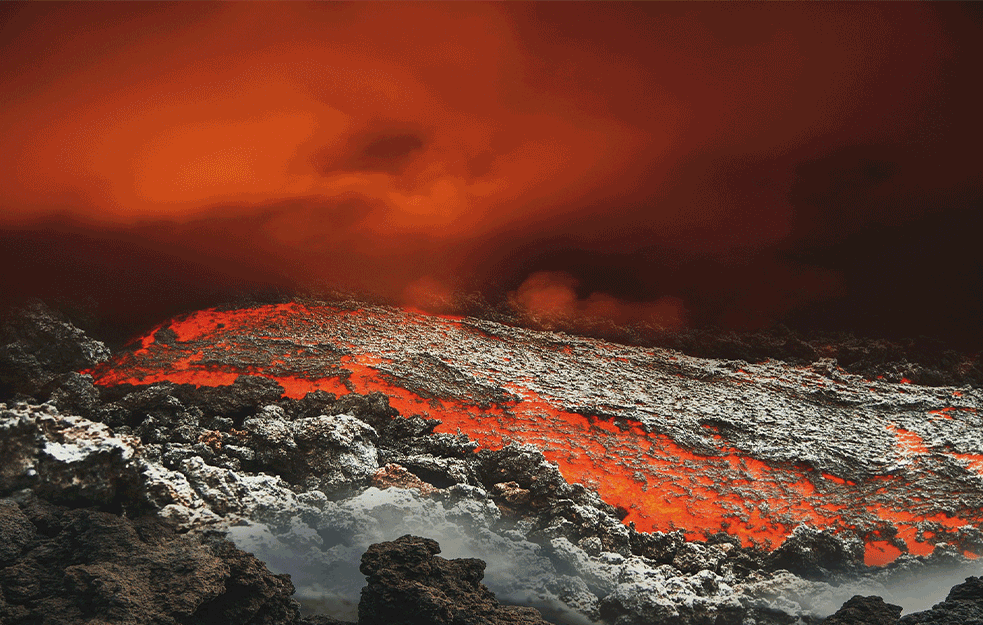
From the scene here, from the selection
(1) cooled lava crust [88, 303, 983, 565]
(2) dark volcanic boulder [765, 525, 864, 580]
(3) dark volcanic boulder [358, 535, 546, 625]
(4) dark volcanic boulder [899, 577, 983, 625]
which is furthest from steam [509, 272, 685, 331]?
(4) dark volcanic boulder [899, 577, 983, 625]

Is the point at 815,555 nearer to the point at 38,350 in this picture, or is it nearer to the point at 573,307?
the point at 573,307

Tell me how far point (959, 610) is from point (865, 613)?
0.44 m

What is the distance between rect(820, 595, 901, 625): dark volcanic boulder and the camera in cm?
371

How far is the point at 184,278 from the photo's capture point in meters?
5.75

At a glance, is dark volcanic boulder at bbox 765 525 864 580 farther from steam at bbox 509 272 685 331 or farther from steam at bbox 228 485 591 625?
steam at bbox 509 272 685 331

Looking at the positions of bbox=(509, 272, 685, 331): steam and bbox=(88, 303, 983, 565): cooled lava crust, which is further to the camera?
bbox=(509, 272, 685, 331): steam

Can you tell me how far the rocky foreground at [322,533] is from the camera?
11.4 ft

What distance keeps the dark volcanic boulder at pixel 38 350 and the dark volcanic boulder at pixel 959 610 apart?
17.4ft

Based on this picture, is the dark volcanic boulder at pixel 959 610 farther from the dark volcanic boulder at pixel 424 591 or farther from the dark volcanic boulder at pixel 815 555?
the dark volcanic boulder at pixel 424 591

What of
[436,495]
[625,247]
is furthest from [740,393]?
[436,495]

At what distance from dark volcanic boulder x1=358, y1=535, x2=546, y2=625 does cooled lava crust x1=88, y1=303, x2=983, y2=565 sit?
1.19 meters

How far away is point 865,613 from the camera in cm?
379

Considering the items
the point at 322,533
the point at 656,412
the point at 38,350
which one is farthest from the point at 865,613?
the point at 38,350

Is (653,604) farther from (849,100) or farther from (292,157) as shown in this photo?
(849,100)
